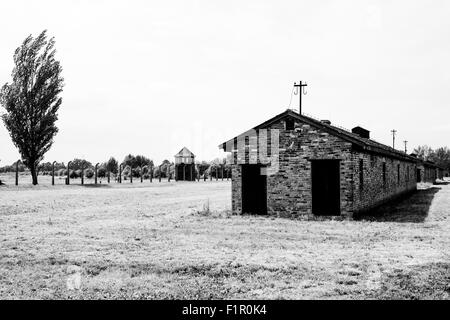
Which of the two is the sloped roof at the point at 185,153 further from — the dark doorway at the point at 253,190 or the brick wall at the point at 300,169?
the dark doorway at the point at 253,190

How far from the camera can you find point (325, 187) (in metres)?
15.2

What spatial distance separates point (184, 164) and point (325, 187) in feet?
131

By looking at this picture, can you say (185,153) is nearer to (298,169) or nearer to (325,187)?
(298,169)

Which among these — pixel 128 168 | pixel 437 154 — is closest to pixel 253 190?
pixel 128 168

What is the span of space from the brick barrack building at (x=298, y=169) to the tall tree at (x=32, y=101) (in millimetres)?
23225

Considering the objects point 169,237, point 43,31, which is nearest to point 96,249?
point 169,237

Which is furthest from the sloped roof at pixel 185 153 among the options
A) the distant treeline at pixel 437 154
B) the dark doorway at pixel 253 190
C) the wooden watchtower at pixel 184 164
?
the distant treeline at pixel 437 154

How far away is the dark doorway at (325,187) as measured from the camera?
15.1 metres

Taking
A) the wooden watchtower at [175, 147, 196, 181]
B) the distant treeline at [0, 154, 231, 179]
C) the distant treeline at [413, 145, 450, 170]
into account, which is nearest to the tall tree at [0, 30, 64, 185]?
the distant treeline at [0, 154, 231, 179]

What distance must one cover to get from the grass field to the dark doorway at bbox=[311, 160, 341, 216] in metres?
1.32

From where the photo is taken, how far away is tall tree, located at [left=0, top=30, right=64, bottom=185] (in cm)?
3378

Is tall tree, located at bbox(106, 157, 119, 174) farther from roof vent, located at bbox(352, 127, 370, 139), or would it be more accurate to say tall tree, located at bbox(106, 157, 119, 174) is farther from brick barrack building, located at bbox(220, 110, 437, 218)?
brick barrack building, located at bbox(220, 110, 437, 218)
